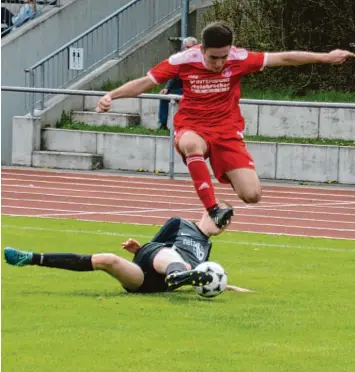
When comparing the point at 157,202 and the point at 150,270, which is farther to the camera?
the point at 157,202

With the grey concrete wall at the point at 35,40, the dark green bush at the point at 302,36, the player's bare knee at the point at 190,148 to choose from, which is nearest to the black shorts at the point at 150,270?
the player's bare knee at the point at 190,148

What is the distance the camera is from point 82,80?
28.2 meters

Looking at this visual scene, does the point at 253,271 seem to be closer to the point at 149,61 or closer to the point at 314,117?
the point at 314,117

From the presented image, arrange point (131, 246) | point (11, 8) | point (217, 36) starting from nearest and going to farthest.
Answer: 1. point (131, 246)
2. point (217, 36)
3. point (11, 8)

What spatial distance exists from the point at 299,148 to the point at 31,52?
7.12m

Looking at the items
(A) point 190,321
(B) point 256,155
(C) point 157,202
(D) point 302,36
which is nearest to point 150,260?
(A) point 190,321

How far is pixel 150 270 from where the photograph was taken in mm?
10133

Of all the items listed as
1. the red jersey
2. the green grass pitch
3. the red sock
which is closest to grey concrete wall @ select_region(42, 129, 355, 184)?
the green grass pitch

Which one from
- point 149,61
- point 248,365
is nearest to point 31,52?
point 149,61

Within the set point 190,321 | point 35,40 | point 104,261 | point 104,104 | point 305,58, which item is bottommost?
point 190,321

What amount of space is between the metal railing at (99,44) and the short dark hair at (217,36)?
1438cm

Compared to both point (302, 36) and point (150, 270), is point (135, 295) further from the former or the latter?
point (302, 36)

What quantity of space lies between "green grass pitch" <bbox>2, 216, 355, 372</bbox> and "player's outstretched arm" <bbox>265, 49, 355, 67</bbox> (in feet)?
6.06

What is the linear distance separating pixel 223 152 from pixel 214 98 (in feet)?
1.84
